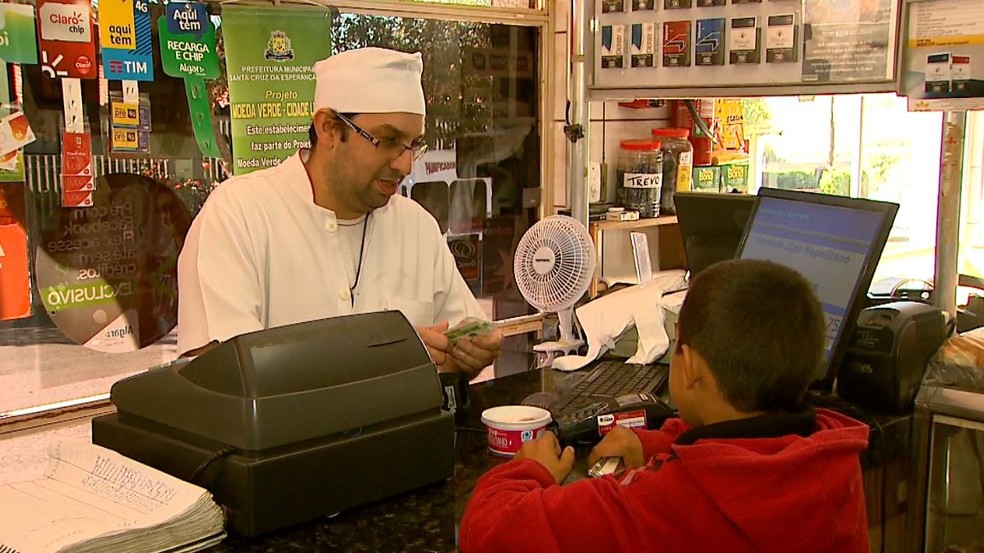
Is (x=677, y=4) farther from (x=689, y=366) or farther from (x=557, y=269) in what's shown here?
(x=689, y=366)

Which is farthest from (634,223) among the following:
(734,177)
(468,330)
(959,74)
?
(468,330)

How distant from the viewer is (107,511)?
136cm

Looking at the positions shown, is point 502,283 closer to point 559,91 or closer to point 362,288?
point 559,91

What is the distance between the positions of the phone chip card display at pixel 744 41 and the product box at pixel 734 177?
1864 millimetres

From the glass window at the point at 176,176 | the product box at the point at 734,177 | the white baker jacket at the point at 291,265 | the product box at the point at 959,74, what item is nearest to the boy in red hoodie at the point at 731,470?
the white baker jacket at the point at 291,265

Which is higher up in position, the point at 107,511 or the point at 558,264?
the point at 558,264

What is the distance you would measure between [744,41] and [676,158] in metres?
1.60

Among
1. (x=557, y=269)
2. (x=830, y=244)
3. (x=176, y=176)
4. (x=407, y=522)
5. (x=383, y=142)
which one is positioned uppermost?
(x=383, y=142)

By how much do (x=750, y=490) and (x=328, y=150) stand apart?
4.81 feet

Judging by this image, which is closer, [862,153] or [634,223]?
[634,223]

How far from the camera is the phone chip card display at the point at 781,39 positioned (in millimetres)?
2742

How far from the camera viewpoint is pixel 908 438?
204 centimetres

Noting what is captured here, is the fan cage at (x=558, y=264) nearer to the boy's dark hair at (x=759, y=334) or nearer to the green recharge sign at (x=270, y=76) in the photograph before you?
the green recharge sign at (x=270, y=76)

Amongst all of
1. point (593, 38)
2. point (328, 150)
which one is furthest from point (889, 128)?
point (328, 150)
